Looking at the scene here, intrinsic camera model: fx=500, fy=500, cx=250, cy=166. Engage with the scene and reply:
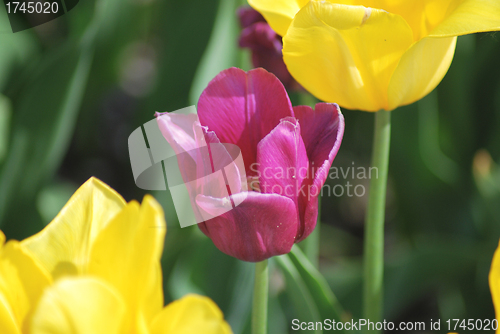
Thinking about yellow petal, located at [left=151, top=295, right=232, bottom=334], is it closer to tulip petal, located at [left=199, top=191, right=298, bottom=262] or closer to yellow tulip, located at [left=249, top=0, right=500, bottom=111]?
tulip petal, located at [left=199, top=191, right=298, bottom=262]

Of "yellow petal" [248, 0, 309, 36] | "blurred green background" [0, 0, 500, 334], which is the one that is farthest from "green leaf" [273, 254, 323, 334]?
"yellow petal" [248, 0, 309, 36]

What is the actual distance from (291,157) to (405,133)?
71 cm

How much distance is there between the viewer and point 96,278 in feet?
0.83

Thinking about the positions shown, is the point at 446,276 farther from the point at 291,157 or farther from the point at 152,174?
the point at 291,157

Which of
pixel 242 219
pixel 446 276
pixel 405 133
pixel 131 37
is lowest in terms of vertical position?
pixel 446 276

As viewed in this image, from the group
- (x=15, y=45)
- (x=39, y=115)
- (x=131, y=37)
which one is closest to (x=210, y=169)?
(x=39, y=115)

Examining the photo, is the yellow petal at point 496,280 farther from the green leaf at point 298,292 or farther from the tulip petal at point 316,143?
the green leaf at point 298,292

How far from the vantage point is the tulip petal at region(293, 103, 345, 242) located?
1.23 ft

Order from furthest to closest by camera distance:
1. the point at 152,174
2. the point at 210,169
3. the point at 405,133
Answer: the point at 405,133, the point at 152,174, the point at 210,169

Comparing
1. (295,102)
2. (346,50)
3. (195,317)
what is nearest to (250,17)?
(295,102)

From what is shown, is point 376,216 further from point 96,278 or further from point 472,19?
point 96,278

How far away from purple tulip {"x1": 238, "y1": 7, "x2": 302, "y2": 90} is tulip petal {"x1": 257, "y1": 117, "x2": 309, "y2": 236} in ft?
1.12

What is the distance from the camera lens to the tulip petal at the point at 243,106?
411mm

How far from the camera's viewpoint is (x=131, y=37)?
4.42 feet
